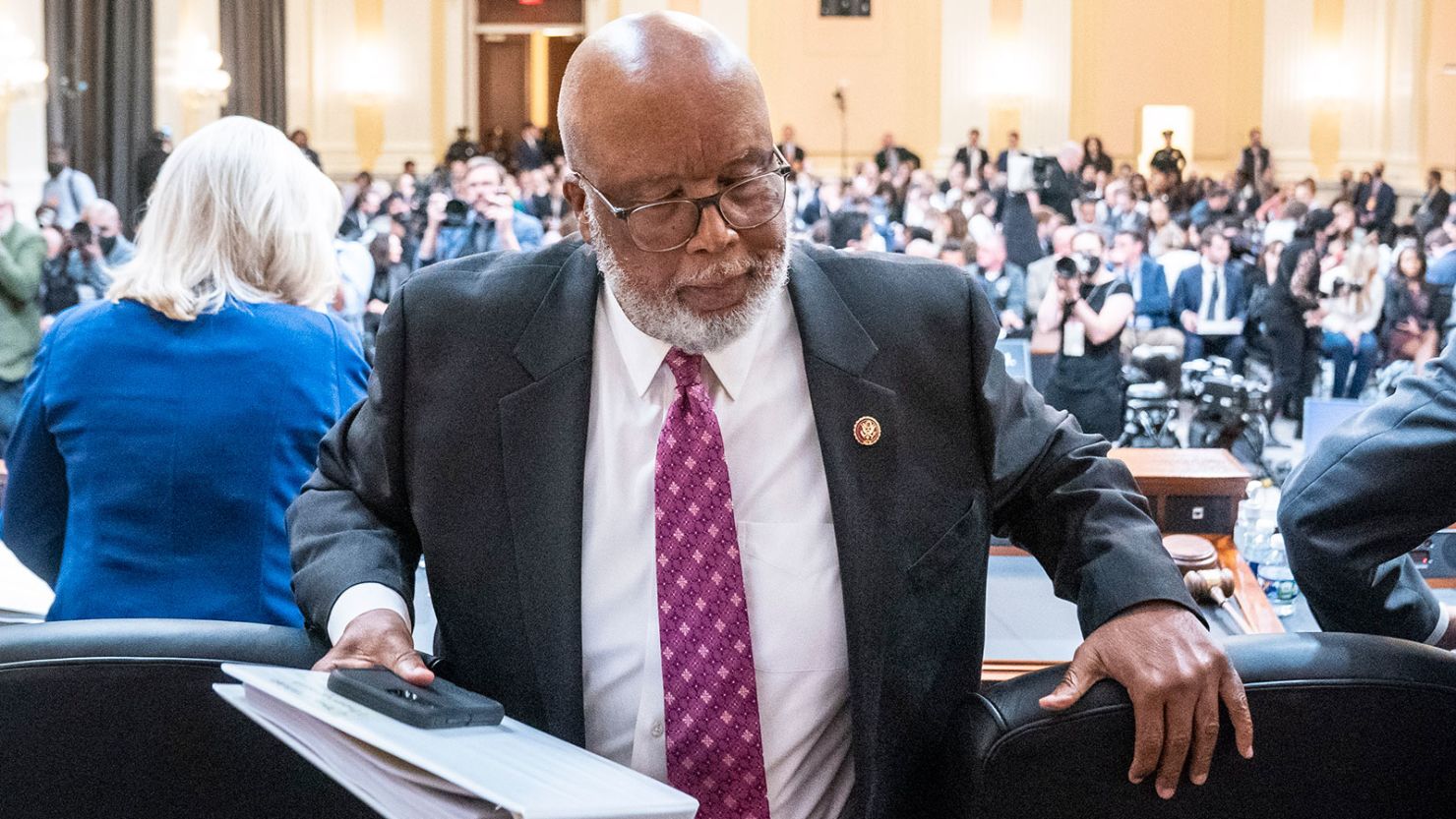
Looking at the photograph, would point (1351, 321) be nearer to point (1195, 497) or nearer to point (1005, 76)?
point (1195, 497)

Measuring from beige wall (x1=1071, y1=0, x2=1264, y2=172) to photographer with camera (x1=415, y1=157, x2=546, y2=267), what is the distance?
12752 millimetres

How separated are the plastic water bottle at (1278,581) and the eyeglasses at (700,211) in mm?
1725

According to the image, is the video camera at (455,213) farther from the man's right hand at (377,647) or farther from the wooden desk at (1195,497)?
the man's right hand at (377,647)

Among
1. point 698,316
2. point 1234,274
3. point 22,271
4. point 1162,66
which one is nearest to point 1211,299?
point 1234,274

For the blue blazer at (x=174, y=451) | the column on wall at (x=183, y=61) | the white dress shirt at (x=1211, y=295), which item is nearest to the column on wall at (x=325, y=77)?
the column on wall at (x=183, y=61)

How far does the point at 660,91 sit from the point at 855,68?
19378 mm

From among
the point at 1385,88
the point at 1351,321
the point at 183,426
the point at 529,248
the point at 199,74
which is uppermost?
the point at 1385,88

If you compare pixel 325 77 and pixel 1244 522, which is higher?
pixel 325 77

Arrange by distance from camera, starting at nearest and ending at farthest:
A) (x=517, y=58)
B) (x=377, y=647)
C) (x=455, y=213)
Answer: (x=377, y=647) → (x=455, y=213) → (x=517, y=58)

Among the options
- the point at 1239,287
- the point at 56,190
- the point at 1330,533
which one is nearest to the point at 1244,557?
the point at 1330,533

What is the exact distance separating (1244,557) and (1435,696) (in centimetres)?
166

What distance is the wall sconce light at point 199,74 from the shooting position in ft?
50.8

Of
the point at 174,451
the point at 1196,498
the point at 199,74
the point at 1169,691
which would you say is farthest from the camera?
the point at 199,74

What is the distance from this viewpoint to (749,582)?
5.14ft
